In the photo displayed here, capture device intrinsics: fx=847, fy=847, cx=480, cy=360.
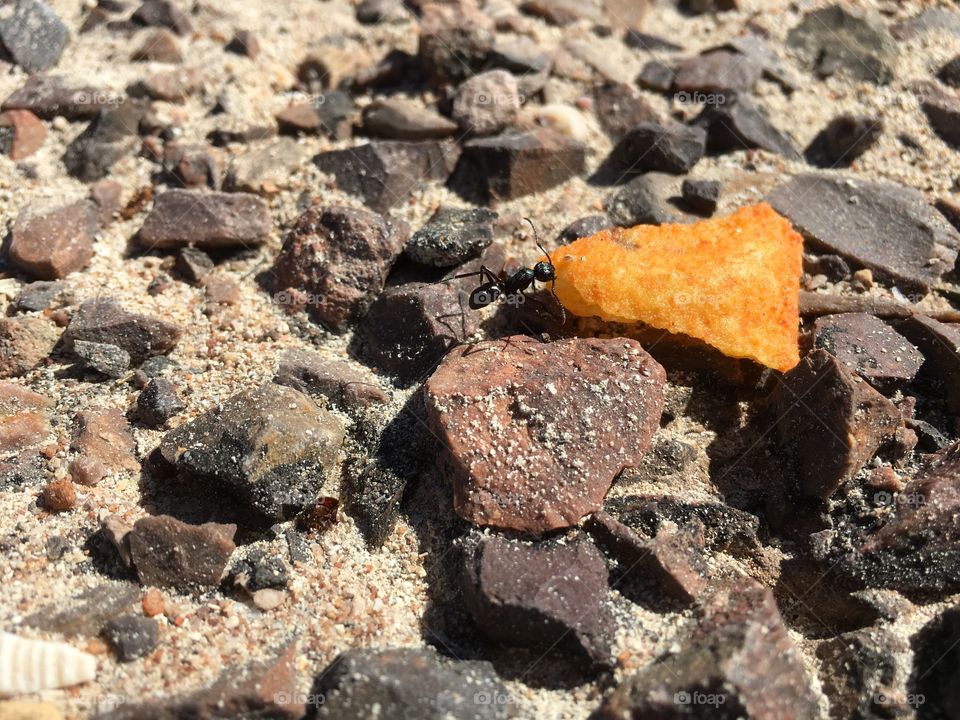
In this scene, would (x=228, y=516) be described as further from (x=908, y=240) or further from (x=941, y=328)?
(x=908, y=240)

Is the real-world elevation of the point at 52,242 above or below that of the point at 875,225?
below

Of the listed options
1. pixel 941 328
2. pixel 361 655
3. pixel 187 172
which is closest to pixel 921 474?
pixel 941 328

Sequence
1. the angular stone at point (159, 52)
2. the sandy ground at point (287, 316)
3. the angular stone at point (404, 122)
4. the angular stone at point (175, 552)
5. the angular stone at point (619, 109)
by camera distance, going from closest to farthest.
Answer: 1. the sandy ground at point (287, 316)
2. the angular stone at point (175, 552)
3. the angular stone at point (404, 122)
4. the angular stone at point (619, 109)
5. the angular stone at point (159, 52)

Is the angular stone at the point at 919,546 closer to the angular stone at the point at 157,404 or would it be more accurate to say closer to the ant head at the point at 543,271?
the ant head at the point at 543,271

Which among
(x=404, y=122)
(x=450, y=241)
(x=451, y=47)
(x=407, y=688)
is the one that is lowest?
(x=407, y=688)

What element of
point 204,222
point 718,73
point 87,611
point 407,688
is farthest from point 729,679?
point 718,73

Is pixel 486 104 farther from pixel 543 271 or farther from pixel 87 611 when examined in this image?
pixel 87 611

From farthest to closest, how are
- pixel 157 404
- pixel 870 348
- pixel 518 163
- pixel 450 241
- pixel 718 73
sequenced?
pixel 718 73, pixel 518 163, pixel 450 241, pixel 870 348, pixel 157 404

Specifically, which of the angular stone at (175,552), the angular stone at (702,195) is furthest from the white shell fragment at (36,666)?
the angular stone at (702,195)
